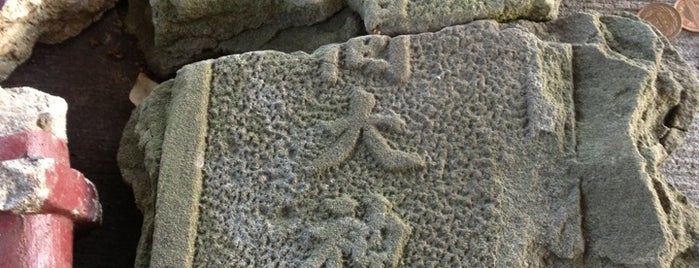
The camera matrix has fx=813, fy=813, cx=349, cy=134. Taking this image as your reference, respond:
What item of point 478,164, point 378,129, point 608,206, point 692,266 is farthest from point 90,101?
point 692,266

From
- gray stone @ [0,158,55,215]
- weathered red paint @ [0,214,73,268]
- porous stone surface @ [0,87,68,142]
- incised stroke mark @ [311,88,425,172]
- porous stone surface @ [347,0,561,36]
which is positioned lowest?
weathered red paint @ [0,214,73,268]

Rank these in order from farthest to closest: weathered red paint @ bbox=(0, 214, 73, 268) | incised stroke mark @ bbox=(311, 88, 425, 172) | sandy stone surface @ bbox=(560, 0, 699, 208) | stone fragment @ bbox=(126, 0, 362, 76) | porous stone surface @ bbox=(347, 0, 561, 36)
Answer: sandy stone surface @ bbox=(560, 0, 699, 208) → stone fragment @ bbox=(126, 0, 362, 76) → porous stone surface @ bbox=(347, 0, 561, 36) → incised stroke mark @ bbox=(311, 88, 425, 172) → weathered red paint @ bbox=(0, 214, 73, 268)

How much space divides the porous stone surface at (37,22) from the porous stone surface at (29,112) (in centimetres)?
32

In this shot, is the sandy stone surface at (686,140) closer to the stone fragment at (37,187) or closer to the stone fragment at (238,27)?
the stone fragment at (238,27)

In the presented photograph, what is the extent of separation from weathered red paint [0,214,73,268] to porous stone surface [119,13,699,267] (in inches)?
5.8

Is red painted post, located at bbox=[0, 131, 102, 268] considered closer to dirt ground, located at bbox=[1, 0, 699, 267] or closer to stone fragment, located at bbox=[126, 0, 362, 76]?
dirt ground, located at bbox=[1, 0, 699, 267]

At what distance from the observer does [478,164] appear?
1.30 m

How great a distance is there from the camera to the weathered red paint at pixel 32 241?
1198 mm

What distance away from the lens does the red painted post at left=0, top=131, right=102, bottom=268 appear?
1.21 metres

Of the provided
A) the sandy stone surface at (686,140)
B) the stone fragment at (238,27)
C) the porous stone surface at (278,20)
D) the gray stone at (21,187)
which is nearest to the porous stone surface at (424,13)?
the porous stone surface at (278,20)

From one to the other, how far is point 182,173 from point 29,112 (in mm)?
265

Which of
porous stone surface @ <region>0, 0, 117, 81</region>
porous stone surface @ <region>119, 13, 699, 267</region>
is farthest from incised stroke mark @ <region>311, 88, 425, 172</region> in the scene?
porous stone surface @ <region>0, 0, 117, 81</region>

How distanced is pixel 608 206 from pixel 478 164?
209 mm

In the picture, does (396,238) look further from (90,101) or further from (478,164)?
(90,101)
